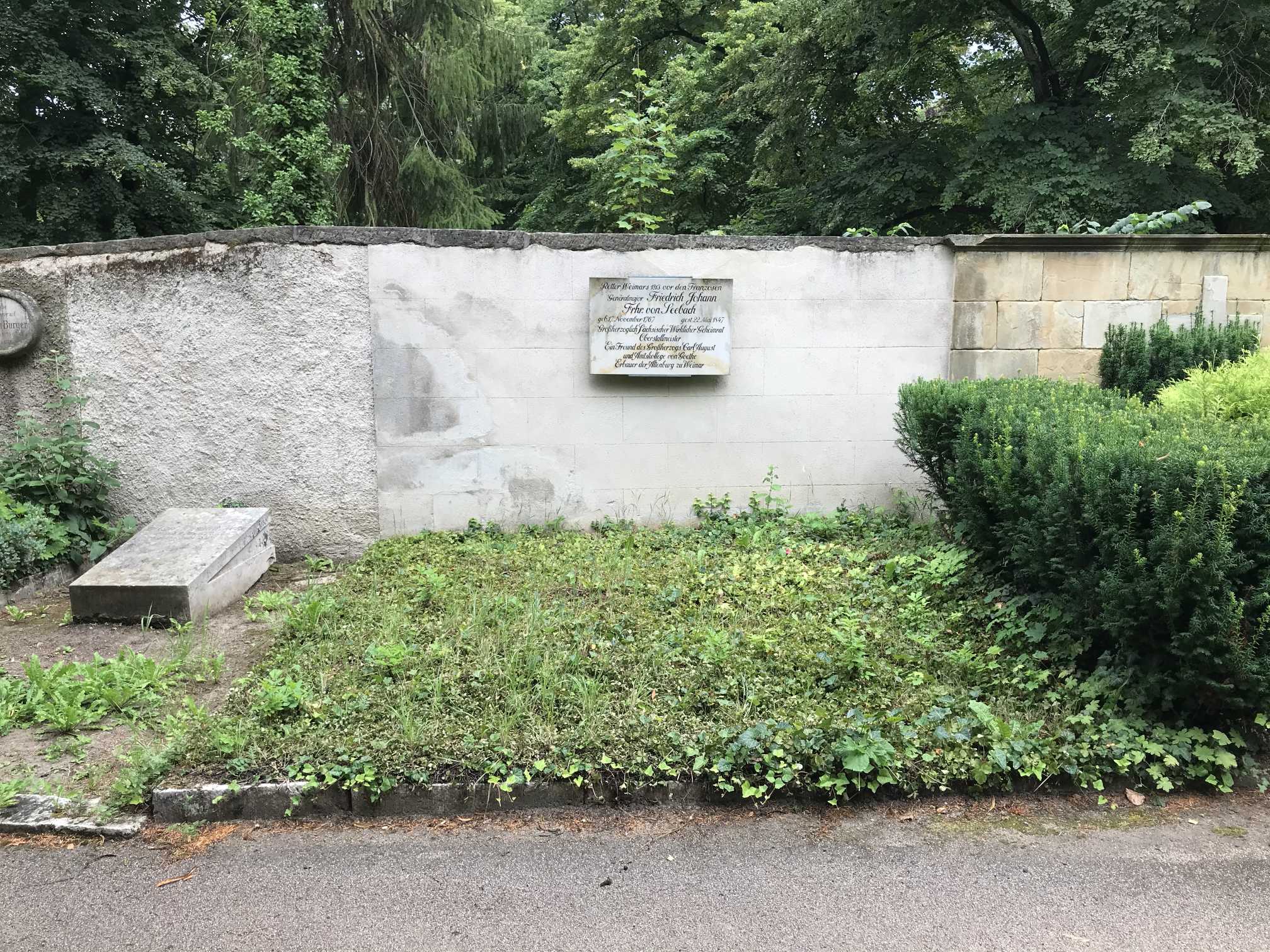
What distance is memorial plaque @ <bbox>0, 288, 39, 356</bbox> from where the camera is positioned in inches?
231

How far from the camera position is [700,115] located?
17.7 metres

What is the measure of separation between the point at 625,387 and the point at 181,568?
10.4 feet

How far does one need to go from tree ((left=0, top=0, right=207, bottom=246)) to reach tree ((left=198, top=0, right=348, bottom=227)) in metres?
3.26

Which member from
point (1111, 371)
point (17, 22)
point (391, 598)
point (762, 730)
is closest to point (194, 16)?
point (17, 22)

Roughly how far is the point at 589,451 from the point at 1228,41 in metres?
10.5

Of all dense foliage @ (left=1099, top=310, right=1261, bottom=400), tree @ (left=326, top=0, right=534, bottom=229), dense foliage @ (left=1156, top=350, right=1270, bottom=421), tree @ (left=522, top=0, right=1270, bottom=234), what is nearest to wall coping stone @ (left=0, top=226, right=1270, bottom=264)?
dense foliage @ (left=1099, top=310, right=1261, bottom=400)

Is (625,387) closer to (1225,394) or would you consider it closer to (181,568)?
(181,568)

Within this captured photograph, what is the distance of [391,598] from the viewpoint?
4809 millimetres

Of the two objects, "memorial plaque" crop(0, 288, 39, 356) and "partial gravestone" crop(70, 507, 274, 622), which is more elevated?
"memorial plaque" crop(0, 288, 39, 356)

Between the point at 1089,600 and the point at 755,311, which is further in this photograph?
the point at 755,311

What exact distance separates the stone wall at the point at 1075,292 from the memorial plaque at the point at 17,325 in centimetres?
668

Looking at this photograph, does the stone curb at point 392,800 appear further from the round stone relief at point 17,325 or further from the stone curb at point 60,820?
the round stone relief at point 17,325

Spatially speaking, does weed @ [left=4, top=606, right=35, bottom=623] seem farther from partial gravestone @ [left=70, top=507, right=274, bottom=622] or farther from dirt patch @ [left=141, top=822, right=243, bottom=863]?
dirt patch @ [left=141, top=822, right=243, bottom=863]

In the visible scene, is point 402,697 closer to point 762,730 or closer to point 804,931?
point 762,730
